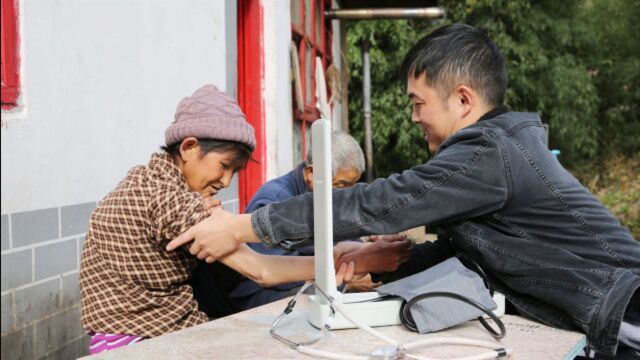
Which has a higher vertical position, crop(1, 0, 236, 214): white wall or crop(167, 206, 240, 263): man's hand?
crop(1, 0, 236, 214): white wall

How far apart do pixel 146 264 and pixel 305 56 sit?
5352mm

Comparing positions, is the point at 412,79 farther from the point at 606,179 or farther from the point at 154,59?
the point at 606,179

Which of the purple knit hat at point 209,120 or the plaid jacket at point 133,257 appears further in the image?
the purple knit hat at point 209,120

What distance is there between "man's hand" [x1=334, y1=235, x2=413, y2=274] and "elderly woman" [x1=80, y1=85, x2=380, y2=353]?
69mm

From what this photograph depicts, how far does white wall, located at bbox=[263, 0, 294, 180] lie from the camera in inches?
224

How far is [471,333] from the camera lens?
1884 mm

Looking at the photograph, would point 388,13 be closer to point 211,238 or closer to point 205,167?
point 205,167

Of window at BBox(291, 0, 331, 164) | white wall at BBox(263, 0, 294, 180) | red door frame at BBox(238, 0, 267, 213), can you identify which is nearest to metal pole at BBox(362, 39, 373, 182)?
window at BBox(291, 0, 331, 164)

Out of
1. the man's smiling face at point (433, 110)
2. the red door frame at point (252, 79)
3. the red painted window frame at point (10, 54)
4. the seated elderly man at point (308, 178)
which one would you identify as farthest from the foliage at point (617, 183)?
the red painted window frame at point (10, 54)

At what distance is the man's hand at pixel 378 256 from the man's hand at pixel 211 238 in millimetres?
373

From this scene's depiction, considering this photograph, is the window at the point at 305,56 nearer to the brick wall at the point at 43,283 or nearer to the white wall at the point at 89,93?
the white wall at the point at 89,93

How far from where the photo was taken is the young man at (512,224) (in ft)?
Result: 6.42

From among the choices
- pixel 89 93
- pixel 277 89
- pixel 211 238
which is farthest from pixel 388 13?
pixel 211 238

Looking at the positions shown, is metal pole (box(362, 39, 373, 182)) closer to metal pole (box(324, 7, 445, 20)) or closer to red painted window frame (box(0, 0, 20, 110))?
metal pole (box(324, 7, 445, 20))
